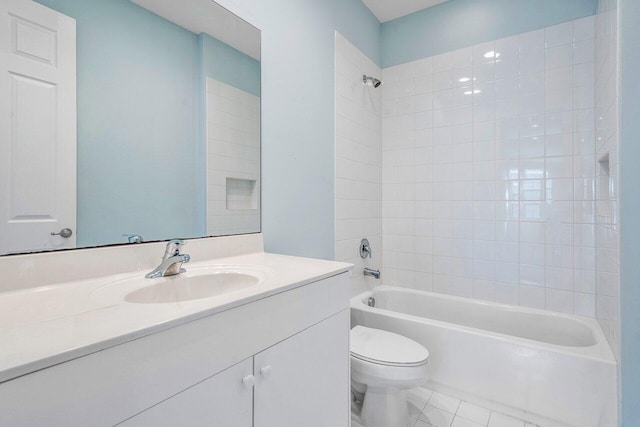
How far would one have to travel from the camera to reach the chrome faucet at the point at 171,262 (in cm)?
99

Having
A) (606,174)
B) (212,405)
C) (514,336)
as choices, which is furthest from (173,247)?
(606,174)

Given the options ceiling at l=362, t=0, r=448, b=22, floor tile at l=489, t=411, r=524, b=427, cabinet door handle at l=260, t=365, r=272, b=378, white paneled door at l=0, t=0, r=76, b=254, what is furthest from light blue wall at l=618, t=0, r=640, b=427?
white paneled door at l=0, t=0, r=76, b=254

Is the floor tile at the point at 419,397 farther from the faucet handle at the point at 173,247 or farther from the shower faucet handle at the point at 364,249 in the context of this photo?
the faucet handle at the point at 173,247

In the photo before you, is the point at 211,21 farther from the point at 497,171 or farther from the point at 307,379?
the point at 497,171

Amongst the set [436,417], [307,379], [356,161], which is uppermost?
[356,161]

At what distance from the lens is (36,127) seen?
0.86 metres

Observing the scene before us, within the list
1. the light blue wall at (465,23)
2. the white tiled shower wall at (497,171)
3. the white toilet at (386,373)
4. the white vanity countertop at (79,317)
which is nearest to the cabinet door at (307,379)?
the white vanity countertop at (79,317)

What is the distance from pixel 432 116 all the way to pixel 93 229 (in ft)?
7.58

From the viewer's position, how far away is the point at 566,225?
1.96 metres

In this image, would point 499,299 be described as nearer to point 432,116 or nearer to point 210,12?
point 432,116

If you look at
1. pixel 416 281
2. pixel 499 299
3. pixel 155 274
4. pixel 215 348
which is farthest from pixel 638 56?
pixel 155 274

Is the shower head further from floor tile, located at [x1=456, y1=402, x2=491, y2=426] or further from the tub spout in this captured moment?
floor tile, located at [x1=456, y1=402, x2=491, y2=426]

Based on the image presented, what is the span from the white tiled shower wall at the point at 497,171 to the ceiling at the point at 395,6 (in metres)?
0.41

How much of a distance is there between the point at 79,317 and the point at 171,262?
39 centimetres
